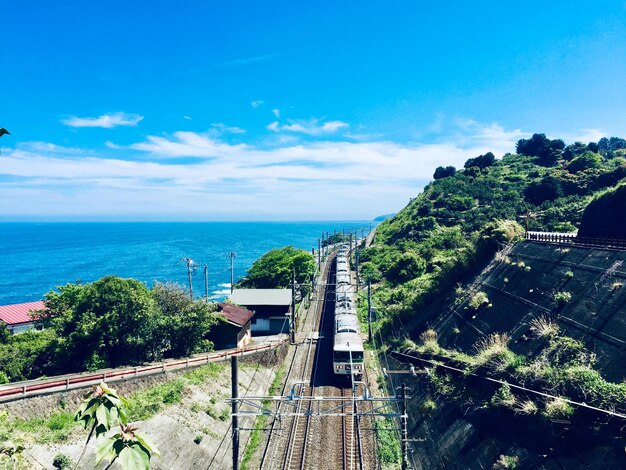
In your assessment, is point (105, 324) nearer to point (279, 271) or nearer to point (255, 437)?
point (255, 437)

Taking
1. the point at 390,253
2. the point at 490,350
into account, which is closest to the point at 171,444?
the point at 490,350

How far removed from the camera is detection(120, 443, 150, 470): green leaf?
3.64m

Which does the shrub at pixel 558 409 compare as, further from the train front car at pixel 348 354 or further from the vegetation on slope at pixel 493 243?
the train front car at pixel 348 354

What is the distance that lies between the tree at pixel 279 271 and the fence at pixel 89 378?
974 inches

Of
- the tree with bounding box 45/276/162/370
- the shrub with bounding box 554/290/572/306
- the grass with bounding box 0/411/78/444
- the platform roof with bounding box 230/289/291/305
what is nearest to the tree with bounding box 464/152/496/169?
the platform roof with bounding box 230/289/291/305

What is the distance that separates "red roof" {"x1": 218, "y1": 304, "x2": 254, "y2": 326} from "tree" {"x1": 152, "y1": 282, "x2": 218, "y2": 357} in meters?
1.98

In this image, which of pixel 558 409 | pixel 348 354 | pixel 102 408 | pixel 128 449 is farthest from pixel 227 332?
pixel 128 449

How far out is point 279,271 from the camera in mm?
51906

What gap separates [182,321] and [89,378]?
7920 millimetres

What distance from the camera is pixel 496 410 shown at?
1427cm

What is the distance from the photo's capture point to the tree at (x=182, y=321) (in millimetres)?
26062

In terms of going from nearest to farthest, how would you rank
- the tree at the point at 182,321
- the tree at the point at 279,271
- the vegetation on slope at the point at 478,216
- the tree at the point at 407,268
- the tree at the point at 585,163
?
the tree at the point at 182,321, the vegetation on slope at the point at 478,216, the tree at the point at 407,268, the tree at the point at 279,271, the tree at the point at 585,163

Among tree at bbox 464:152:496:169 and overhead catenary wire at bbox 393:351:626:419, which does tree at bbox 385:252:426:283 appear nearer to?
overhead catenary wire at bbox 393:351:626:419

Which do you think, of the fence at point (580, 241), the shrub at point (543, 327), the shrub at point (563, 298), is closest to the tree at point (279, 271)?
the fence at point (580, 241)
